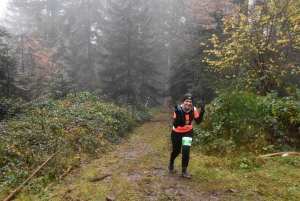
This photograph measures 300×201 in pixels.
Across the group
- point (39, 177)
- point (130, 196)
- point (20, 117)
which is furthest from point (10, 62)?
point (130, 196)

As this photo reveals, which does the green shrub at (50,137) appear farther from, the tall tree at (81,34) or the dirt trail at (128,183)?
the tall tree at (81,34)

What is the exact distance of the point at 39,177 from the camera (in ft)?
18.7

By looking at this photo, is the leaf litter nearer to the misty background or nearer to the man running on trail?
the man running on trail

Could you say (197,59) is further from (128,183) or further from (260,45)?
(128,183)

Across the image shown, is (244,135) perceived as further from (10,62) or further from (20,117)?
(10,62)

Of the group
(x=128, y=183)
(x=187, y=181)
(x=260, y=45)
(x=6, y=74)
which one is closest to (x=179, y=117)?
(x=187, y=181)

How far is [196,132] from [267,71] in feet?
13.3

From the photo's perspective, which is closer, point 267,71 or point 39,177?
point 39,177

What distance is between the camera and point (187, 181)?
17.8 ft

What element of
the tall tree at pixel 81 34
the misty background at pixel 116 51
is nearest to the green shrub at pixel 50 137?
the misty background at pixel 116 51

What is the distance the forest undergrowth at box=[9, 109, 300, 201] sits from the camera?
15.4ft

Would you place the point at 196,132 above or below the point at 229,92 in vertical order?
below

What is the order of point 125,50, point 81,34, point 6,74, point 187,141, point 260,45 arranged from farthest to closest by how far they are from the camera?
point 81,34 < point 125,50 < point 6,74 < point 260,45 < point 187,141

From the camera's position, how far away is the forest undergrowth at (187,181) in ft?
15.4
